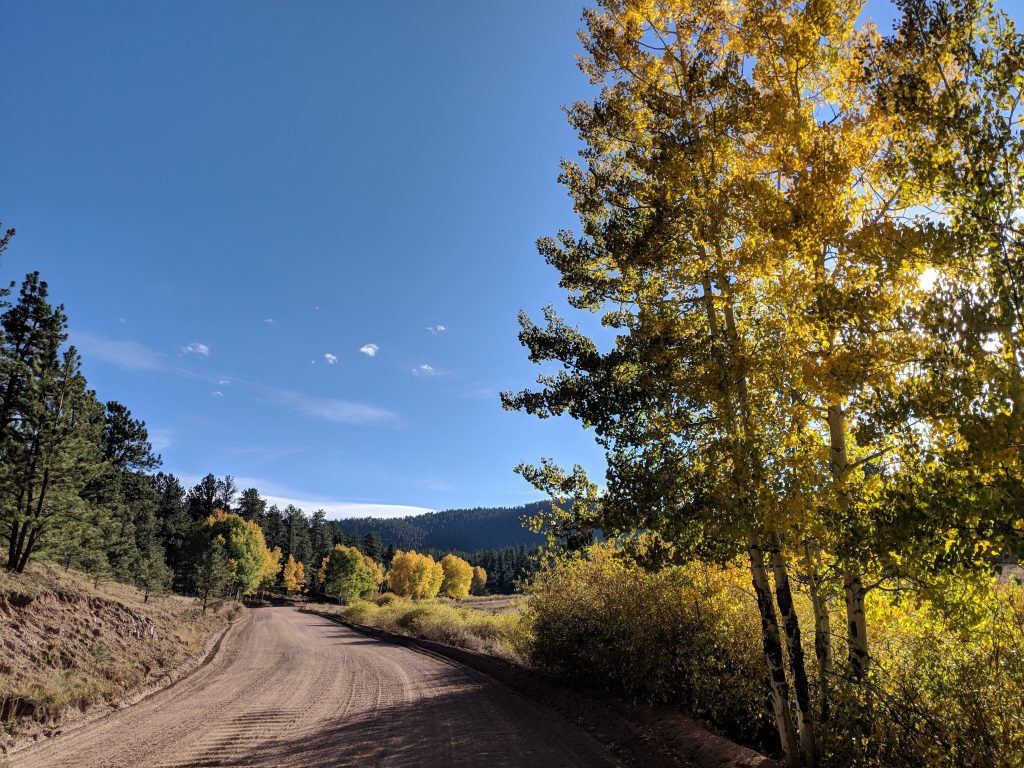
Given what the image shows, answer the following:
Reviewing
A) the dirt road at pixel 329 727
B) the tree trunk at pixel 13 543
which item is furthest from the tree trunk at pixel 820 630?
the tree trunk at pixel 13 543

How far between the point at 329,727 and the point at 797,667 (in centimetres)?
911

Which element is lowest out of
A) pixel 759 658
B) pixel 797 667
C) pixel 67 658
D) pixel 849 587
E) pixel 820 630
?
pixel 67 658

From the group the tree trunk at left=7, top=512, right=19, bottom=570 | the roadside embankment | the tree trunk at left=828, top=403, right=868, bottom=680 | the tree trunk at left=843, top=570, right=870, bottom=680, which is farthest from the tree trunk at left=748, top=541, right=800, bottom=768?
the tree trunk at left=7, top=512, right=19, bottom=570

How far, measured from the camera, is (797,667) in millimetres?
6906

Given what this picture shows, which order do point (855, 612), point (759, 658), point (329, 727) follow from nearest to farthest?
point (855, 612), point (759, 658), point (329, 727)

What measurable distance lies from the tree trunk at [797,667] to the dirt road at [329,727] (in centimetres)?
338

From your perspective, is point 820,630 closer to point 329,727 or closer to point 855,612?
point 855,612

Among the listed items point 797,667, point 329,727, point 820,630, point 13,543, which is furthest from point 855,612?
point 13,543

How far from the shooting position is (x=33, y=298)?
2286cm

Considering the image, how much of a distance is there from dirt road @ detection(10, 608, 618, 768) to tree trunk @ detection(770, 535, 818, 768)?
3384 millimetres

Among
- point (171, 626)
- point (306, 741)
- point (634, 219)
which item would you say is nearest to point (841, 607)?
point (634, 219)

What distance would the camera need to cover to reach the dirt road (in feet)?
29.1

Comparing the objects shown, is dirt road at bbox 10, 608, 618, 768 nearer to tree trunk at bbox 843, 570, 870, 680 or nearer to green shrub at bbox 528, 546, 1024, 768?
green shrub at bbox 528, 546, 1024, 768

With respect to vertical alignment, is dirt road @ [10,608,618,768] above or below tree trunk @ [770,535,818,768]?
below
